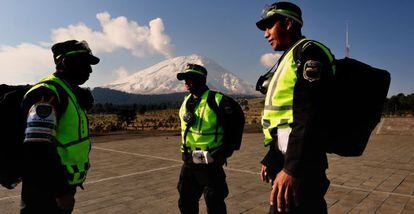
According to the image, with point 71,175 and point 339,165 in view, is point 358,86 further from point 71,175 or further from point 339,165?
point 339,165

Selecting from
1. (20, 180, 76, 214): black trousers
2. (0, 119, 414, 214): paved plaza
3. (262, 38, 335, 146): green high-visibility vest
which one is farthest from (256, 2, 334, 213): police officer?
(0, 119, 414, 214): paved plaza

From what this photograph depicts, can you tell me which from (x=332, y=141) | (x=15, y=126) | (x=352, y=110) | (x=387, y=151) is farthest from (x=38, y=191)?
(x=387, y=151)

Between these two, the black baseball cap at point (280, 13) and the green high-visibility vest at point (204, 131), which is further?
the green high-visibility vest at point (204, 131)

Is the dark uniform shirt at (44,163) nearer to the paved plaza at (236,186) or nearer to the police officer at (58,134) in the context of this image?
the police officer at (58,134)

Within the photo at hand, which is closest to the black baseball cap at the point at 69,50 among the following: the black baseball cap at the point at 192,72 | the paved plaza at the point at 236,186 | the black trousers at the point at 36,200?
the black trousers at the point at 36,200

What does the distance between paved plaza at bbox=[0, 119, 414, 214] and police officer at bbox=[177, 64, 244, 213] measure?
5.35 feet

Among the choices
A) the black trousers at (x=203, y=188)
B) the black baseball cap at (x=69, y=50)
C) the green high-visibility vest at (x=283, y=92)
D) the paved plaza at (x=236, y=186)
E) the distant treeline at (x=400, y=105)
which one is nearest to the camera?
the green high-visibility vest at (x=283, y=92)

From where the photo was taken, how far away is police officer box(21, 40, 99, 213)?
225cm

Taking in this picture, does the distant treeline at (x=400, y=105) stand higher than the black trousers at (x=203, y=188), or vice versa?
the distant treeline at (x=400, y=105)

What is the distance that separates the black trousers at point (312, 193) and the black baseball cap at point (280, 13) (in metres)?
1.04

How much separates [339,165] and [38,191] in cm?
837

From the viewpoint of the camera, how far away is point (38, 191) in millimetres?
2367

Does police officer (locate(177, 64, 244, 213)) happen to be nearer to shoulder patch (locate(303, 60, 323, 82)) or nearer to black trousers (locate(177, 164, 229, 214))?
black trousers (locate(177, 164, 229, 214))

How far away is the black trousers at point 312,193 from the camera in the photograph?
6.42 feet
